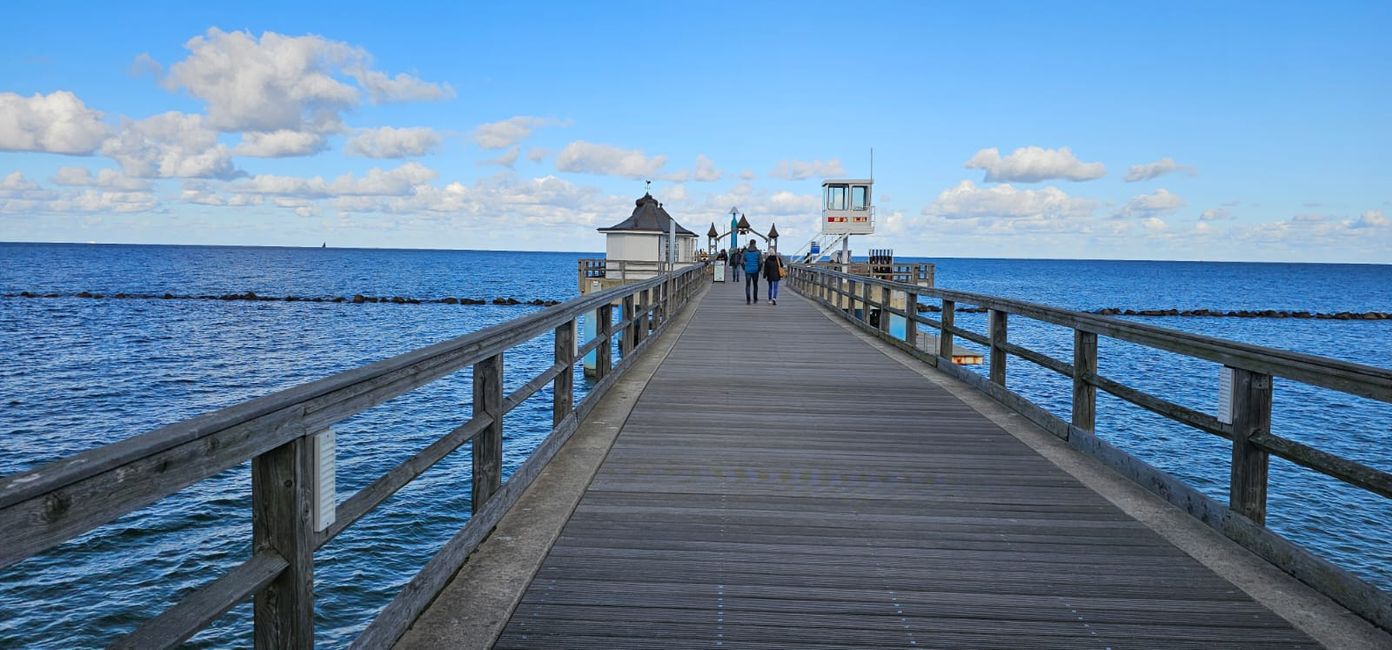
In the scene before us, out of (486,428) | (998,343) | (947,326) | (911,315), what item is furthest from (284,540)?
(911,315)

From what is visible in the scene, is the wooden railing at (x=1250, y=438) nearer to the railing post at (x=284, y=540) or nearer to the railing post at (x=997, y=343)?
the railing post at (x=997, y=343)

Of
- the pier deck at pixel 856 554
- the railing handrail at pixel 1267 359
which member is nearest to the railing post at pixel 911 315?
the pier deck at pixel 856 554

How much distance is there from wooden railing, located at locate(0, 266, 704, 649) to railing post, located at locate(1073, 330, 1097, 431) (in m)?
4.33

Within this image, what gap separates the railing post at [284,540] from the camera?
269 cm

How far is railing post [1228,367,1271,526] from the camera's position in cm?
466

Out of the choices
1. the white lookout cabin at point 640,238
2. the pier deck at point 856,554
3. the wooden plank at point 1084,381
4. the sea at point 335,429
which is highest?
the white lookout cabin at point 640,238

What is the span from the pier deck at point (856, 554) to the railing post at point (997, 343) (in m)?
1.44

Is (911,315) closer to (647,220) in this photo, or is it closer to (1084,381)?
(1084,381)

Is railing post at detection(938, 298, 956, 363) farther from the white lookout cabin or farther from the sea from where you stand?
the white lookout cabin

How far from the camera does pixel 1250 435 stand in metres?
4.69

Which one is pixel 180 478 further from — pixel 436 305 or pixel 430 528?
pixel 436 305

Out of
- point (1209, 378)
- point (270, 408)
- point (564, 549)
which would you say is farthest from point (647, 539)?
point (1209, 378)

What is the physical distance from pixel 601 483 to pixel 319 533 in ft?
10.0

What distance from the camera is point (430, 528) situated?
12773mm
